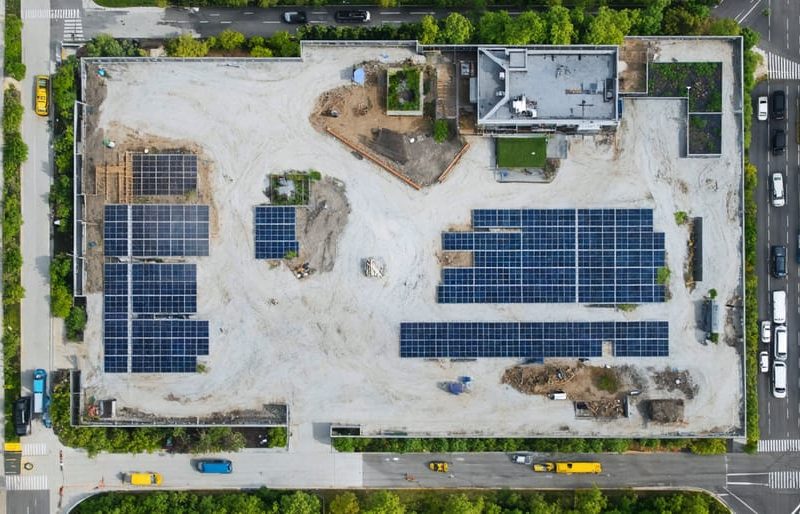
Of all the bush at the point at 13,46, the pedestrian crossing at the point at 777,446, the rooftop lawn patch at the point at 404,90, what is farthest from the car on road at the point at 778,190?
the bush at the point at 13,46

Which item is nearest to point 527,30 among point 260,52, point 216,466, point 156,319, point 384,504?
point 260,52

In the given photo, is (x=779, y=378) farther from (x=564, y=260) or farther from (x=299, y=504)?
(x=299, y=504)

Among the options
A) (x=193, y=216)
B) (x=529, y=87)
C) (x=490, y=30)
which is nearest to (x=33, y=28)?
(x=193, y=216)

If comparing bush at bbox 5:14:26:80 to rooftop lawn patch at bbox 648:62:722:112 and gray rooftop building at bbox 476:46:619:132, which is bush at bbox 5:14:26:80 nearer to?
gray rooftop building at bbox 476:46:619:132

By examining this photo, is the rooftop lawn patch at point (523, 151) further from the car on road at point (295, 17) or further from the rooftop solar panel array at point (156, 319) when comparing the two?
the rooftop solar panel array at point (156, 319)

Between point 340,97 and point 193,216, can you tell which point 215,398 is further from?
point 340,97

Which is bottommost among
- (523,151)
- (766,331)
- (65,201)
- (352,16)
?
(766,331)
